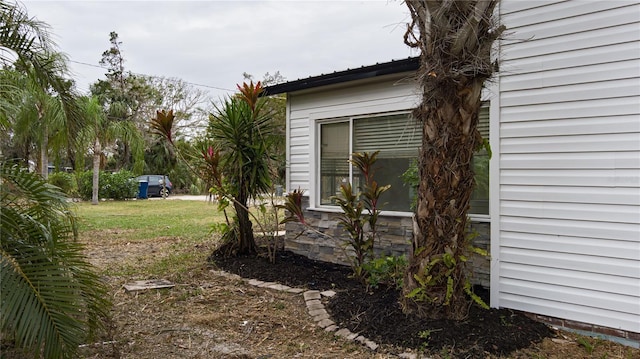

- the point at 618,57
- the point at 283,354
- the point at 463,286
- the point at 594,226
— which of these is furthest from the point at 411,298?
the point at 618,57

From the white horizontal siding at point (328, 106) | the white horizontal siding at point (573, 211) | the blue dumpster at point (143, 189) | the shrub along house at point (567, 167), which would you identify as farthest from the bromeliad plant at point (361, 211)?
the blue dumpster at point (143, 189)

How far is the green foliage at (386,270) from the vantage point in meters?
4.49

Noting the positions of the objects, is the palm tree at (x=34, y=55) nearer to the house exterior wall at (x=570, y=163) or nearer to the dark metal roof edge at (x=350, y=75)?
the dark metal roof edge at (x=350, y=75)

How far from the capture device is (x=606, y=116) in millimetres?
3275

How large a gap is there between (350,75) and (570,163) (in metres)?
2.74

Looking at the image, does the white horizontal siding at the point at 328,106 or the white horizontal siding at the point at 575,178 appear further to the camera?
the white horizontal siding at the point at 328,106

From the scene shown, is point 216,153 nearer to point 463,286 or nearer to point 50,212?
point 50,212

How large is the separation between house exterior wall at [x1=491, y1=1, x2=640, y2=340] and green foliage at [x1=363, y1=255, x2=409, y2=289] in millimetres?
1000

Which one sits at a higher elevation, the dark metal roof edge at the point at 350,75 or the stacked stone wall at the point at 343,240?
the dark metal roof edge at the point at 350,75

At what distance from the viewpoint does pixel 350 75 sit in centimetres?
530

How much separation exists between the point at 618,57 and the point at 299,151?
4.03 m

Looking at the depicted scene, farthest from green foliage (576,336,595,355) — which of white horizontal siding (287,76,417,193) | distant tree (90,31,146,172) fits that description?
distant tree (90,31,146,172)

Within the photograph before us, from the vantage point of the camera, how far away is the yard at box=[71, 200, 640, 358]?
3.16m

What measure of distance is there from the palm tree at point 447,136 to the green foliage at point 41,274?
2375 millimetres
